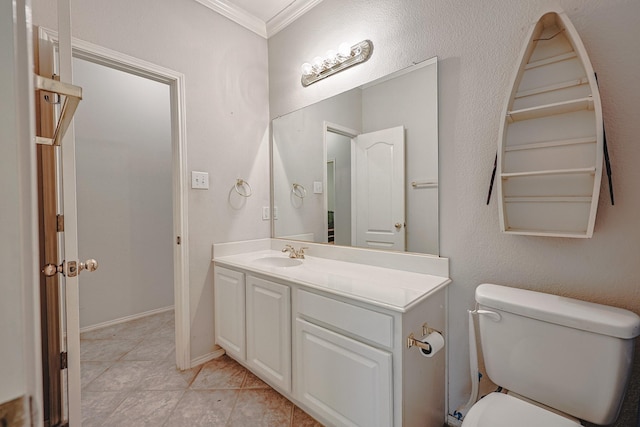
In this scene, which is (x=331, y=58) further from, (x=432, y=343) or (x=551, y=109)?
(x=432, y=343)

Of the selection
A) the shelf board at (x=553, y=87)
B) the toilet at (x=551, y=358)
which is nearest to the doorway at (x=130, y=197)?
the toilet at (x=551, y=358)

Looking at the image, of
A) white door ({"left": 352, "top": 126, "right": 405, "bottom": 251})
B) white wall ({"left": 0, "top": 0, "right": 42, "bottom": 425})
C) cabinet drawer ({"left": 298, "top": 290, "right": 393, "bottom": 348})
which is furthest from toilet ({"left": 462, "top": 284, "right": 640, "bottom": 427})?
white wall ({"left": 0, "top": 0, "right": 42, "bottom": 425})

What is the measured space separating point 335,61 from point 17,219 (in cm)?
194

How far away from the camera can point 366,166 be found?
5.80 ft

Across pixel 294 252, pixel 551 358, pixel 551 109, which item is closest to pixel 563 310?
pixel 551 358

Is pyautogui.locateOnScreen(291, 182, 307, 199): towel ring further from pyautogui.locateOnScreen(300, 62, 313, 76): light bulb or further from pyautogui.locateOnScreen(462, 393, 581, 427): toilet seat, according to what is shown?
pyautogui.locateOnScreen(462, 393, 581, 427): toilet seat

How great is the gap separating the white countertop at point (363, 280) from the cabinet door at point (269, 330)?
0.10m

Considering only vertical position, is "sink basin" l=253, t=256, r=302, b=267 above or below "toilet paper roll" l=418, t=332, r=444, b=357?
above

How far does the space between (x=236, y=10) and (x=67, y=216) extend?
1.99m

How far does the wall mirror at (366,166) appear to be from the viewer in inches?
59.3

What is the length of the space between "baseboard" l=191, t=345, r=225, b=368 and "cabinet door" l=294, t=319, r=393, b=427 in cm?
92

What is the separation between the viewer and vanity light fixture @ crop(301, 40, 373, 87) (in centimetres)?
174

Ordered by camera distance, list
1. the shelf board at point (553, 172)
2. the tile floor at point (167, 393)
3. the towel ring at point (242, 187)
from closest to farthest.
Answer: the shelf board at point (553, 172) → the tile floor at point (167, 393) → the towel ring at point (242, 187)

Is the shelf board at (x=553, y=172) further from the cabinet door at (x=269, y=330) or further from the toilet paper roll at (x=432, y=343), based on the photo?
the cabinet door at (x=269, y=330)
